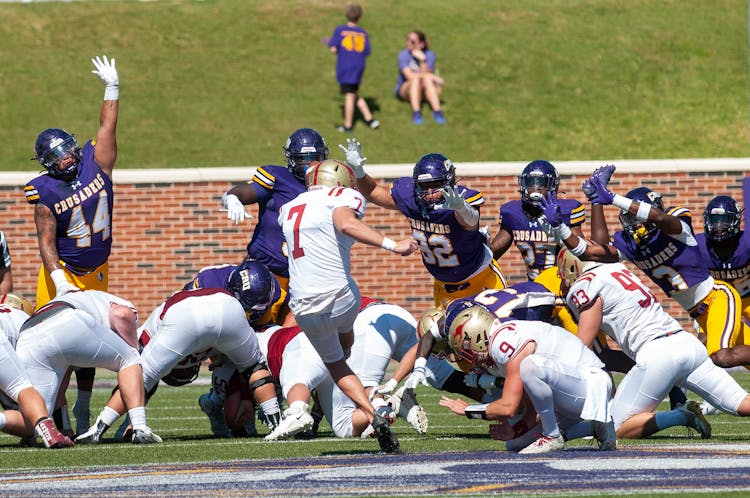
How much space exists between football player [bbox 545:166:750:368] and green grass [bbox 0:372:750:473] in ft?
1.96

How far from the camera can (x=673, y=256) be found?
10.2m

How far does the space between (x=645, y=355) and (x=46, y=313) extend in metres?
3.63

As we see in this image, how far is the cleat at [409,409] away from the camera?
28.2 ft

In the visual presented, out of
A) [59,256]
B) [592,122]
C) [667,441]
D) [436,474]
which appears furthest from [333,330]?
[592,122]

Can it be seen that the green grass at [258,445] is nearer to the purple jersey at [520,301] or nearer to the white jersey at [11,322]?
the white jersey at [11,322]

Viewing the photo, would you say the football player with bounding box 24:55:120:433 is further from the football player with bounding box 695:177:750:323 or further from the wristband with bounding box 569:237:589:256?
the football player with bounding box 695:177:750:323

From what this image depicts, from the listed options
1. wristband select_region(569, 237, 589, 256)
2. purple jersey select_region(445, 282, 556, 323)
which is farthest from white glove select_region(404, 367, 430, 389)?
wristband select_region(569, 237, 589, 256)

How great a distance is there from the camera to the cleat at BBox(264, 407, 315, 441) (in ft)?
27.1

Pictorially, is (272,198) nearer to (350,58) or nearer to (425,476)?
(425,476)

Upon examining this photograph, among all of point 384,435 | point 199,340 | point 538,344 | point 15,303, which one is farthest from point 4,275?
point 538,344

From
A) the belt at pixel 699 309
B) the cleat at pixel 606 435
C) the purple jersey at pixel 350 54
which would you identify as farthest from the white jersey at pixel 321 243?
the purple jersey at pixel 350 54

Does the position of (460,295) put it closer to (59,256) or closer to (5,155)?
(59,256)

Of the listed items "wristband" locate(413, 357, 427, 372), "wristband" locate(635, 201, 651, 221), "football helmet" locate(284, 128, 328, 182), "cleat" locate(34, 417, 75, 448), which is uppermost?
"football helmet" locate(284, 128, 328, 182)

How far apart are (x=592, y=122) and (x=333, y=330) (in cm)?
1625
